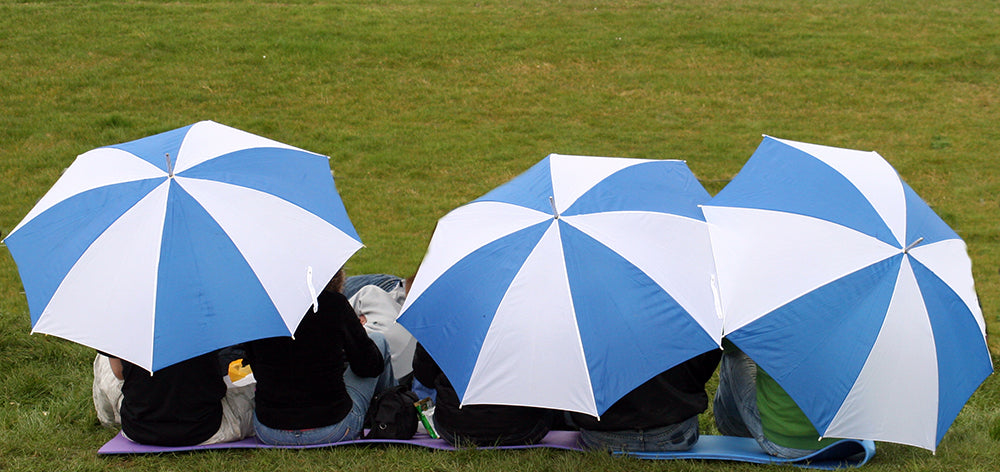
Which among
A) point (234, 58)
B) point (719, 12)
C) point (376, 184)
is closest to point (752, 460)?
point (376, 184)

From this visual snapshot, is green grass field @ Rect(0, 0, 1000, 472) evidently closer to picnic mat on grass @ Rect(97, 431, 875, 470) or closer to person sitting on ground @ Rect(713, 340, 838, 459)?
picnic mat on grass @ Rect(97, 431, 875, 470)

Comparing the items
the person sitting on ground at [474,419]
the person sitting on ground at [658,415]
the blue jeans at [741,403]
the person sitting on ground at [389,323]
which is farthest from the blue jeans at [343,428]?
the blue jeans at [741,403]

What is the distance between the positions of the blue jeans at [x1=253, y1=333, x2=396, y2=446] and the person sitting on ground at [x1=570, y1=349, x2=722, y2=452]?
3.72 ft

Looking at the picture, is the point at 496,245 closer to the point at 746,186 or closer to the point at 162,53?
the point at 746,186

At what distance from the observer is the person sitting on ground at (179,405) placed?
4.77 metres

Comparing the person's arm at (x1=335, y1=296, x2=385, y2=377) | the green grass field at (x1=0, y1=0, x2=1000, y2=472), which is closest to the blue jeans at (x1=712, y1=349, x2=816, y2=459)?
the person's arm at (x1=335, y1=296, x2=385, y2=377)

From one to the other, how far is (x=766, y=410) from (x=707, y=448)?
37cm

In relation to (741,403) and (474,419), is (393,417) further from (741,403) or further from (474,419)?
(741,403)

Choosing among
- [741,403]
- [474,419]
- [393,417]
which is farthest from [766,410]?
[393,417]

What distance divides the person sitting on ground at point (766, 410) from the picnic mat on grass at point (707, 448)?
55 millimetres

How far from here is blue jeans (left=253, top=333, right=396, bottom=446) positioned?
4855 mm

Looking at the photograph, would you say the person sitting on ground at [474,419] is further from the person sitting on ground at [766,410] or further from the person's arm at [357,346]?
the person sitting on ground at [766,410]

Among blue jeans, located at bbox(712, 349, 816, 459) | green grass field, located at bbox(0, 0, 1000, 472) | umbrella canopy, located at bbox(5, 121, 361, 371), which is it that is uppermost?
green grass field, located at bbox(0, 0, 1000, 472)

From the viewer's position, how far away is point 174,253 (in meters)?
4.33
